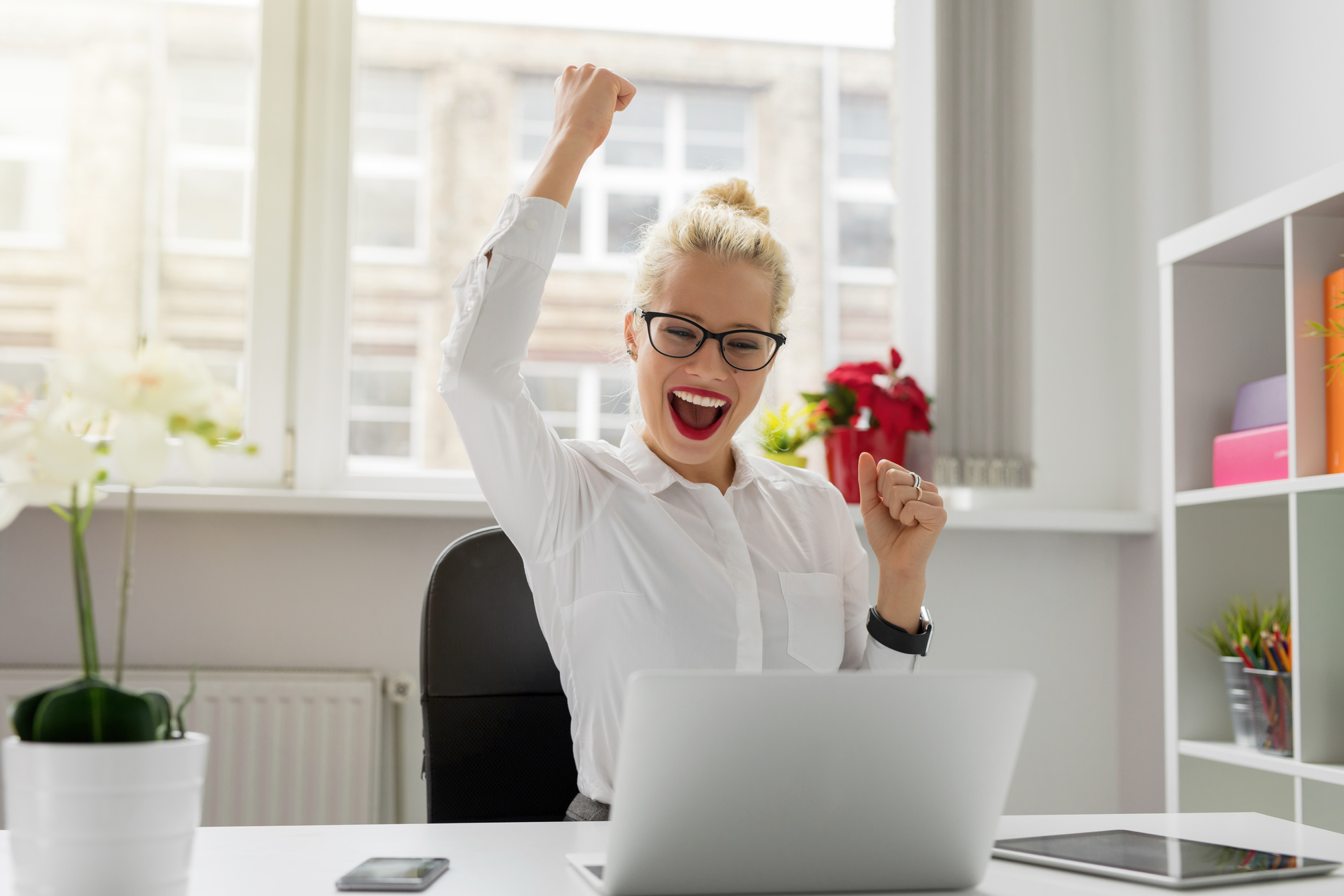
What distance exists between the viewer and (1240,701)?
174 centimetres

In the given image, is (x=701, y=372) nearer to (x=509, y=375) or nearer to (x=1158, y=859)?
(x=509, y=375)

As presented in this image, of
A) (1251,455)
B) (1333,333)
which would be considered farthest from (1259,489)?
(1333,333)

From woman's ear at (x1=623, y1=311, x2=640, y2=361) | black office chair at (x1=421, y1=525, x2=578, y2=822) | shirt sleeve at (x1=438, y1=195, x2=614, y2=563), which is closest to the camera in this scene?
shirt sleeve at (x1=438, y1=195, x2=614, y2=563)

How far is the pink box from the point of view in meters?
1.68

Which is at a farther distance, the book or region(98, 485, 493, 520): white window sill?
region(98, 485, 493, 520): white window sill

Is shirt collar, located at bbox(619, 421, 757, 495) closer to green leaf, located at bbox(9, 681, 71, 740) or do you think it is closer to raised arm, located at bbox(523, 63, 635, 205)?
raised arm, located at bbox(523, 63, 635, 205)

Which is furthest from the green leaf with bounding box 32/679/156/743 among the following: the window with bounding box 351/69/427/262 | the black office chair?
the window with bounding box 351/69/427/262

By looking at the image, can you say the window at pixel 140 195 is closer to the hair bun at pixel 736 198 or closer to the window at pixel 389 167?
the window at pixel 389 167

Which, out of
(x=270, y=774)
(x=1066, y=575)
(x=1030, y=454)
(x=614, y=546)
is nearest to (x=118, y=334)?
(x=270, y=774)

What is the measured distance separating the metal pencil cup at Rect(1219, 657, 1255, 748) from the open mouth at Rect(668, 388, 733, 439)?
95 centimetres

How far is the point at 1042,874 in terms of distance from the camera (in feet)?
2.63

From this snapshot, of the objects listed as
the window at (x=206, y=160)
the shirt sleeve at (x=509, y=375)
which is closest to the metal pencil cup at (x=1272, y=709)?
the shirt sleeve at (x=509, y=375)

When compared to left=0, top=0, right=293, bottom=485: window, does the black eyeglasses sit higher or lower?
lower

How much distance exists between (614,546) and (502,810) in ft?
→ 1.07
